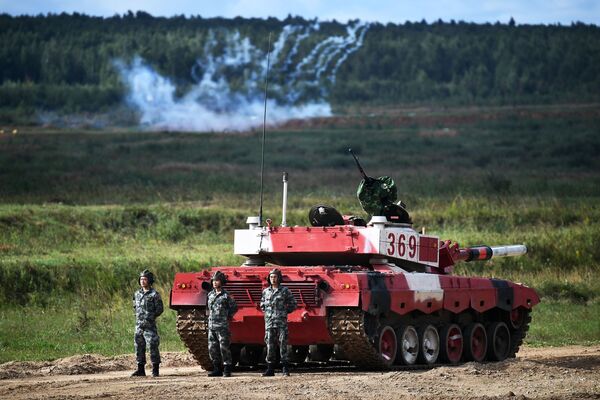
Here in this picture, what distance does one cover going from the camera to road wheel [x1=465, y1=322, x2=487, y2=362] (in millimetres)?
24172

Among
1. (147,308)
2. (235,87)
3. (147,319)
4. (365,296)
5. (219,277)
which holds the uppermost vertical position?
(235,87)

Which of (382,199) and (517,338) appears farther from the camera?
(517,338)

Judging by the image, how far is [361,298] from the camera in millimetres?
20766

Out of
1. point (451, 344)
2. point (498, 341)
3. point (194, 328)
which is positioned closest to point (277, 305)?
point (194, 328)

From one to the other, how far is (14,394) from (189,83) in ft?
191

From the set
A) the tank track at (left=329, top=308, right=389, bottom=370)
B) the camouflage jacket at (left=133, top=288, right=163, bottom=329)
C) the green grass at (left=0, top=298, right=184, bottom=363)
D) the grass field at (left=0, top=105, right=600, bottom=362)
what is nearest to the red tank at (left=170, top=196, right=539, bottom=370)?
the tank track at (left=329, top=308, right=389, bottom=370)

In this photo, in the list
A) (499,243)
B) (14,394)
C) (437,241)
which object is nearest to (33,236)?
(499,243)

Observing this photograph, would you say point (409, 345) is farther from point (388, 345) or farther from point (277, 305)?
point (277, 305)

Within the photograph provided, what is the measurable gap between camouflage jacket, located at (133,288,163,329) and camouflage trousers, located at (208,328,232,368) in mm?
811

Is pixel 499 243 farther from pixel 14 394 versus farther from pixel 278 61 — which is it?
pixel 278 61

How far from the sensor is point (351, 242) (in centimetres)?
2241

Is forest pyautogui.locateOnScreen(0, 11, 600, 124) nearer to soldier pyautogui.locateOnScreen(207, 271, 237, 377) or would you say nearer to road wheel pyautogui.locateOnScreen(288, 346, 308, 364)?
road wheel pyautogui.locateOnScreen(288, 346, 308, 364)

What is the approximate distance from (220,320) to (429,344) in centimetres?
387

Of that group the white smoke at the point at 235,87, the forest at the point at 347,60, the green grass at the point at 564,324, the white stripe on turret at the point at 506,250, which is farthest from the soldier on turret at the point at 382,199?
the forest at the point at 347,60
